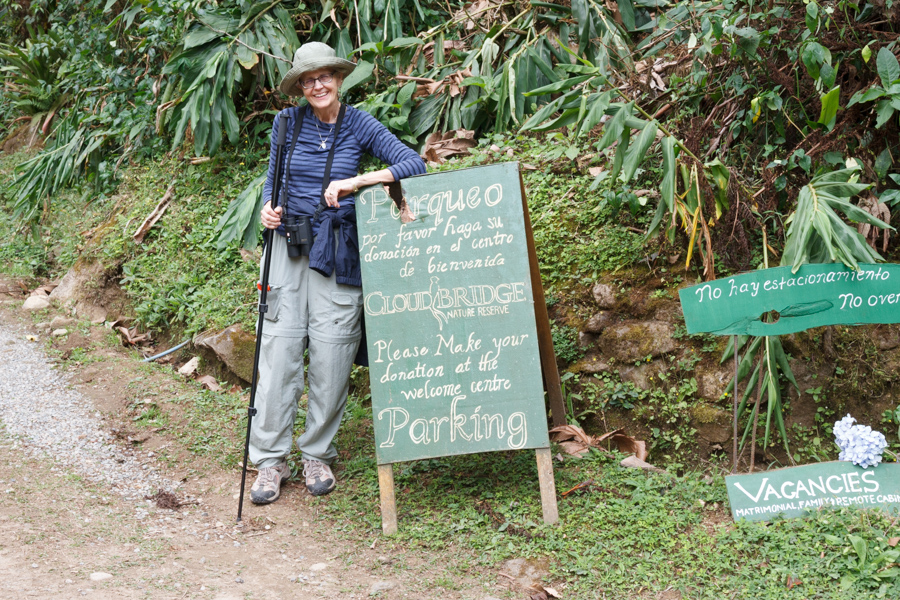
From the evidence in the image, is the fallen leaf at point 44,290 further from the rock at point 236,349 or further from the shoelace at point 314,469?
the shoelace at point 314,469

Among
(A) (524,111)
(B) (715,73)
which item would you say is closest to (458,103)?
(A) (524,111)

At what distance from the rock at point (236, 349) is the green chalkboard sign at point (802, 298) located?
3.07m

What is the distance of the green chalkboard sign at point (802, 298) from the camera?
322cm

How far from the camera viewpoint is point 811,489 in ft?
10.6

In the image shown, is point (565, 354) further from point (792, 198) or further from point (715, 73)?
point (715, 73)

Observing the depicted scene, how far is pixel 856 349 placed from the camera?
3.80 meters

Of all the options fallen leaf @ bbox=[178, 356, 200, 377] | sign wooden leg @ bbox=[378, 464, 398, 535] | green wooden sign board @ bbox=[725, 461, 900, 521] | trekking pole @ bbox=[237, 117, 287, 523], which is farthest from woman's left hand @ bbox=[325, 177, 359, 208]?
fallen leaf @ bbox=[178, 356, 200, 377]

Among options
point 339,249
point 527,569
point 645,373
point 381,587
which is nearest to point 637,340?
point 645,373

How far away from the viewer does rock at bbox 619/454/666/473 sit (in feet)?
12.4

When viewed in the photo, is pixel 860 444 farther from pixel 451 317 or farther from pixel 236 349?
pixel 236 349

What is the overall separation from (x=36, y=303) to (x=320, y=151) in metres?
4.18

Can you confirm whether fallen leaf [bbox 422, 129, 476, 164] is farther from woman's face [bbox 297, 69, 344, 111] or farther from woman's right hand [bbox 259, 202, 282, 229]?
woman's right hand [bbox 259, 202, 282, 229]

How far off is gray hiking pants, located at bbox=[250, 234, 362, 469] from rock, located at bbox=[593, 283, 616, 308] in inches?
52.6

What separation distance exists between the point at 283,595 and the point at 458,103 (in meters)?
3.84
